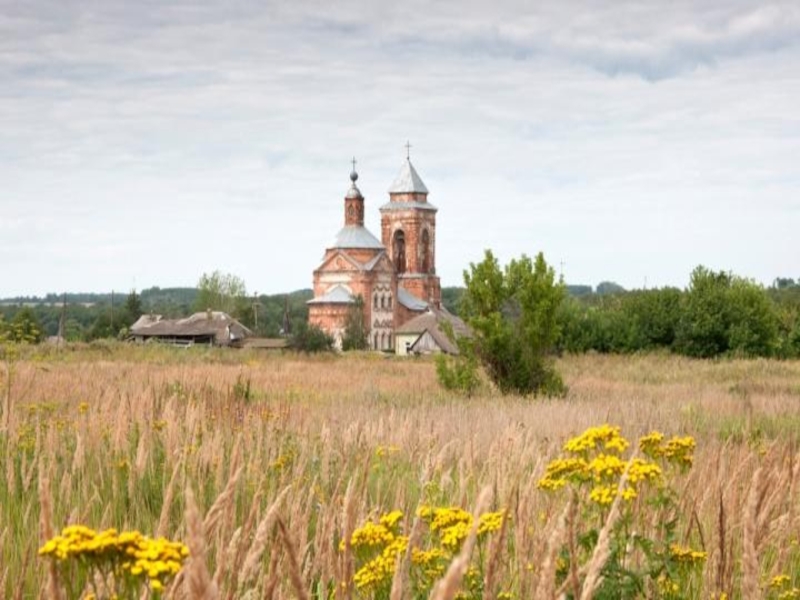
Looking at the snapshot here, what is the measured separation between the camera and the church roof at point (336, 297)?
Answer: 7056 cm

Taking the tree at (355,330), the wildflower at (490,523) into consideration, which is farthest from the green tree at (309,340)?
the wildflower at (490,523)

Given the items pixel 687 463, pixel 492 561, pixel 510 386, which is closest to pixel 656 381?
pixel 510 386

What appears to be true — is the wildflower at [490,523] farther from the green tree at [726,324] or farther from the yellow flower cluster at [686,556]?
the green tree at [726,324]

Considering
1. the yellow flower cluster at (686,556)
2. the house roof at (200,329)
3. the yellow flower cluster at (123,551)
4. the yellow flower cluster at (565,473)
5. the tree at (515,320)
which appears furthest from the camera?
the house roof at (200,329)

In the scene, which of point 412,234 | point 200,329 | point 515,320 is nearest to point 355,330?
point 200,329

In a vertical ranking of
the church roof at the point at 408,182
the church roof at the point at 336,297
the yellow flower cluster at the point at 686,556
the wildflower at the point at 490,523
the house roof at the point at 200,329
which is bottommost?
the yellow flower cluster at the point at 686,556

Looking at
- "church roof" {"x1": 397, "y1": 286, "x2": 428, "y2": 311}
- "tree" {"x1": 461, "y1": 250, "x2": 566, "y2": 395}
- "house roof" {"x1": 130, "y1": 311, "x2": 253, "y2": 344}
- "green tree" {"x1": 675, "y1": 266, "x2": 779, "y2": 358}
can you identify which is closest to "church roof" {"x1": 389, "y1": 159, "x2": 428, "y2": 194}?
"church roof" {"x1": 397, "y1": 286, "x2": 428, "y2": 311}

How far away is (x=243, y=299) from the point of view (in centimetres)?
10488

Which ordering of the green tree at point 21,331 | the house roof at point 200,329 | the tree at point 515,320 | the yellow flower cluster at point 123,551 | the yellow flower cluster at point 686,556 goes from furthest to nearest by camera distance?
the house roof at point 200,329, the tree at point 515,320, the green tree at point 21,331, the yellow flower cluster at point 686,556, the yellow flower cluster at point 123,551

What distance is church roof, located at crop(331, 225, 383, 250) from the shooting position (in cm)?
7650

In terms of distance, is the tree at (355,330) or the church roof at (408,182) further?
the church roof at (408,182)

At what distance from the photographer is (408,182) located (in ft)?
280

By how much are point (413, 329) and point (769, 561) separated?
67671 mm

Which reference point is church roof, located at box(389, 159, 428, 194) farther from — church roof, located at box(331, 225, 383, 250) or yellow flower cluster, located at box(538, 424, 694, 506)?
yellow flower cluster, located at box(538, 424, 694, 506)
